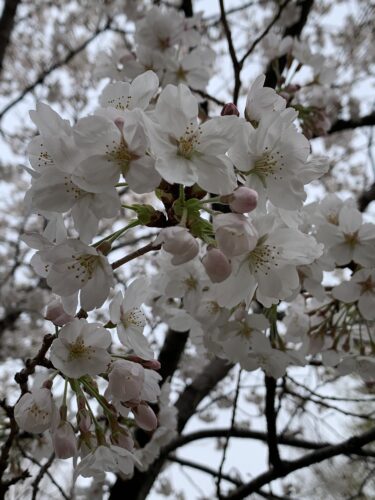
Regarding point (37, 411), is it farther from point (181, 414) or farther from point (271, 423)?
point (181, 414)

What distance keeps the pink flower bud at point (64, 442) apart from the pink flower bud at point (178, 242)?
0.52 metres

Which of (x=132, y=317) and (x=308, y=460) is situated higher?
(x=308, y=460)

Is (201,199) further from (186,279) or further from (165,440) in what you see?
(165,440)

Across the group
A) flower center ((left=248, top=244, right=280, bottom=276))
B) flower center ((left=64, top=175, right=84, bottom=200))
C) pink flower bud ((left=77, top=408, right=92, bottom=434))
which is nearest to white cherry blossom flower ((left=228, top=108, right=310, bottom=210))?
flower center ((left=248, top=244, right=280, bottom=276))

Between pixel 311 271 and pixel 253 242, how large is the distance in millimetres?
728

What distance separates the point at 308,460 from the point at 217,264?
156 centimetres

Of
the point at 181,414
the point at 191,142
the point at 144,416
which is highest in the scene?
the point at 181,414

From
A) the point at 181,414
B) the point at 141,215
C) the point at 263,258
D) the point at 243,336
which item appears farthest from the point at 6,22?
the point at 263,258

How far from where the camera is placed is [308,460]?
209 centimetres

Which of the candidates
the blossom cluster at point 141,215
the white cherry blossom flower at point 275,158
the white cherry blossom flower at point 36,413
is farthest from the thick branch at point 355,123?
the white cherry blossom flower at point 36,413

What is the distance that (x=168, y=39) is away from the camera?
2.55 metres

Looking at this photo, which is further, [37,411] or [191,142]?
[37,411]

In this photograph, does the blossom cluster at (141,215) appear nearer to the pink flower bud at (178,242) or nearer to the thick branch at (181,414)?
the pink flower bud at (178,242)

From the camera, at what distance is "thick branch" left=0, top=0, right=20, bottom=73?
4.23 m
